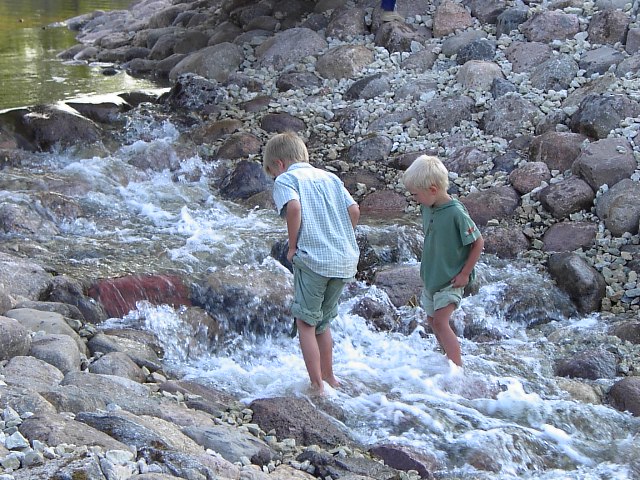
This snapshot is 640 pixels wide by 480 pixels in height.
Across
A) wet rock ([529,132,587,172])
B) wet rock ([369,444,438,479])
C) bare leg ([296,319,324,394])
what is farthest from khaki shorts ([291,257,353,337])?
wet rock ([529,132,587,172])

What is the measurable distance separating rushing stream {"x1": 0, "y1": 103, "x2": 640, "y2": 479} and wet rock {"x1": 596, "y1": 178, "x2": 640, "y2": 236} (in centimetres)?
83

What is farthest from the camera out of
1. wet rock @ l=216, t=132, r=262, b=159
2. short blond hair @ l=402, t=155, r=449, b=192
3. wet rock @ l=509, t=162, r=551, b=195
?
wet rock @ l=216, t=132, r=262, b=159

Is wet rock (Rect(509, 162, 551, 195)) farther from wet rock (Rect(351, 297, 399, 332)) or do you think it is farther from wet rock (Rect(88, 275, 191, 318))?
wet rock (Rect(88, 275, 191, 318))

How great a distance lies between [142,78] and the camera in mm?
14016

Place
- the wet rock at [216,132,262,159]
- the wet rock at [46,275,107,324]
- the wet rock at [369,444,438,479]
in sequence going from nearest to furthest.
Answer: the wet rock at [369,444,438,479] → the wet rock at [46,275,107,324] → the wet rock at [216,132,262,159]

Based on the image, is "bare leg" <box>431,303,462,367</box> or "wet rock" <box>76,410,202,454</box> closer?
"wet rock" <box>76,410,202,454</box>

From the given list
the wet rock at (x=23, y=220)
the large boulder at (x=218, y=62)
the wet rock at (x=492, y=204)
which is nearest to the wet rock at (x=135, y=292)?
the wet rock at (x=23, y=220)

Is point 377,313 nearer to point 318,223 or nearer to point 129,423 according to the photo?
point 318,223

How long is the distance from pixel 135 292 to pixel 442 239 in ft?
8.02

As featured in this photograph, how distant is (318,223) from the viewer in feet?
14.5

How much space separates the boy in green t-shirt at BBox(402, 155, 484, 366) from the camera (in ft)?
15.4

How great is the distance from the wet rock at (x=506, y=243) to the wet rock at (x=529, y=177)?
0.66m

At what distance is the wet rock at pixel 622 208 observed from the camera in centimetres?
714

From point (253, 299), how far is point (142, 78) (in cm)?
866
